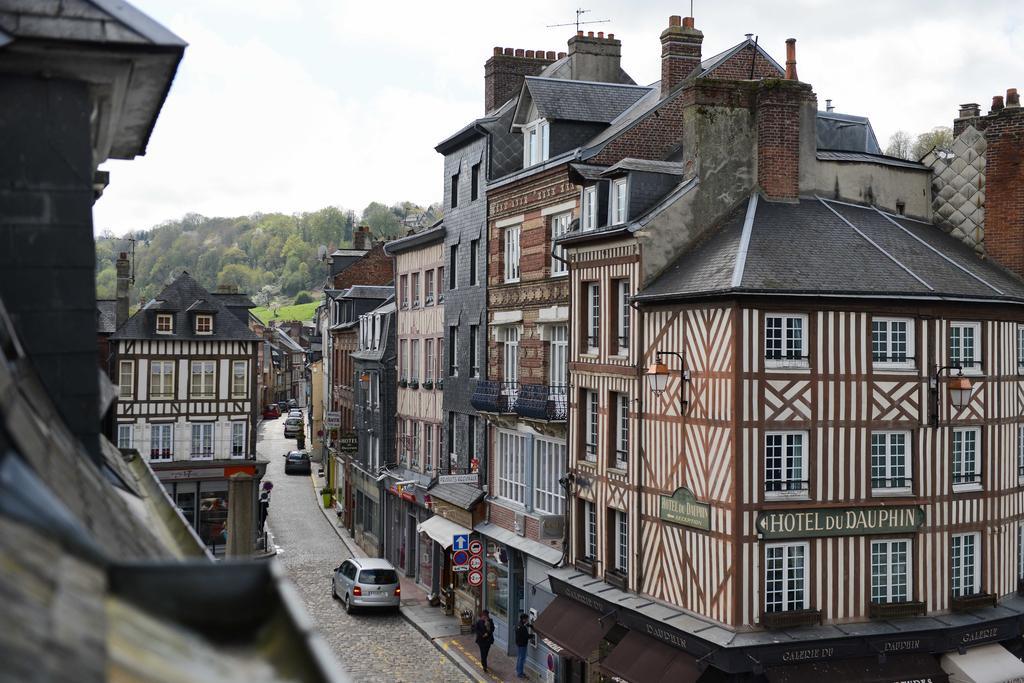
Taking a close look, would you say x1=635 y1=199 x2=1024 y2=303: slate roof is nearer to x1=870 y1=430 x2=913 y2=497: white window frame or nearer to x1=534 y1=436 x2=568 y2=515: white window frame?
x1=870 y1=430 x2=913 y2=497: white window frame

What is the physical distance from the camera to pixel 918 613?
19.7 m

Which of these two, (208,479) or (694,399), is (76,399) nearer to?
(694,399)

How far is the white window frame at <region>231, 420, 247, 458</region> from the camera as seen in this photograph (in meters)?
42.5

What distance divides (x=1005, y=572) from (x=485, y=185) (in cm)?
1600

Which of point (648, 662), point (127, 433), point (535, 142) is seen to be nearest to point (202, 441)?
point (127, 433)

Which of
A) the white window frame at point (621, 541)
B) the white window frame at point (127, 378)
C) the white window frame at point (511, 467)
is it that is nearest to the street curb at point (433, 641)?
the white window frame at point (511, 467)

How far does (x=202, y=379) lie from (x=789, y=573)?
2840 cm

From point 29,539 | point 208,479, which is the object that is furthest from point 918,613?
point 208,479

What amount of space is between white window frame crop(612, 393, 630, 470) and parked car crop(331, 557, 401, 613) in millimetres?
11486

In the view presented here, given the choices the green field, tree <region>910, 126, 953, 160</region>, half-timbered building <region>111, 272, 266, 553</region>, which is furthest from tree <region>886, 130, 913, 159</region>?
the green field

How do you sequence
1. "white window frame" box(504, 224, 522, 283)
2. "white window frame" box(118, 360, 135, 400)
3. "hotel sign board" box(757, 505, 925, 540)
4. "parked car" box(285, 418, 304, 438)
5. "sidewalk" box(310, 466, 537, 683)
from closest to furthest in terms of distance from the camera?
1. "hotel sign board" box(757, 505, 925, 540)
2. "sidewalk" box(310, 466, 537, 683)
3. "white window frame" box(504, 224, 522, 283)
4. "white window frame" box(118, 360, 135, 400)
5. "parked car" box(285, 418, 304, 438)

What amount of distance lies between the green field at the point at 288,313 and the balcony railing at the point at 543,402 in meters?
119

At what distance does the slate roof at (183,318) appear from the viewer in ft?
136

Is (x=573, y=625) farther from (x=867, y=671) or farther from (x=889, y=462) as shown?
(x=889, y=462)
